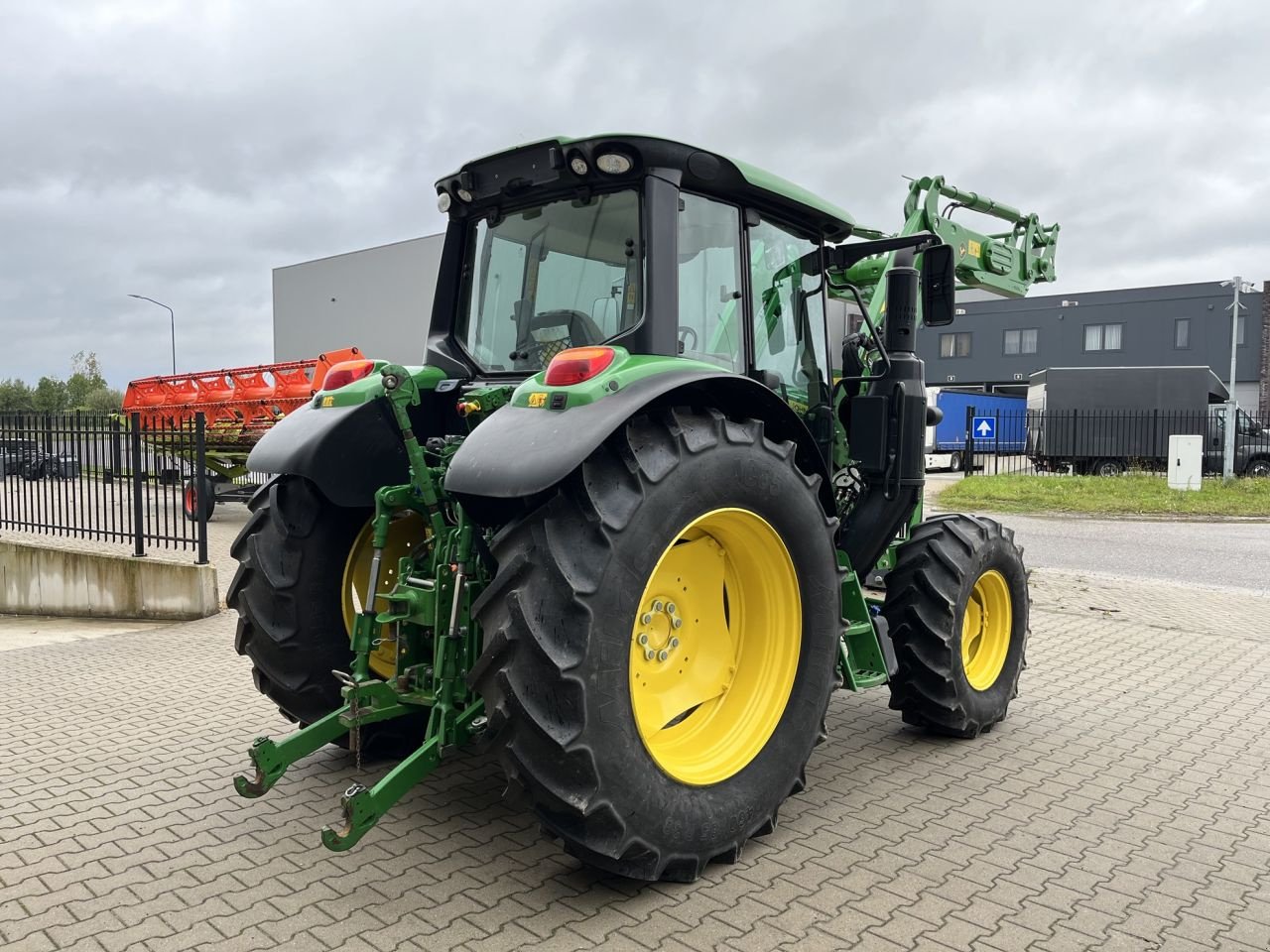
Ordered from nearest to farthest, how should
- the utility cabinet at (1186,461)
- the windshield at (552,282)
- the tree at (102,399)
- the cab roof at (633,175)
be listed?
the cab roof at (633,175) → the windshield at (552,282) → the utility cabinet at (1186,461) → the tree at (102,399)

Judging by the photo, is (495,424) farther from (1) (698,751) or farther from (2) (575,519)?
(1) (698,751)

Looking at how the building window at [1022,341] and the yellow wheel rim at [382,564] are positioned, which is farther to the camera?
the building window at [1022,341]

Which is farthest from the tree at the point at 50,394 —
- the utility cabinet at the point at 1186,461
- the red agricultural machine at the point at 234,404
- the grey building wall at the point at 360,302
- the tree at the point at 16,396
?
A: the utility cabinet at the point at 1186,461

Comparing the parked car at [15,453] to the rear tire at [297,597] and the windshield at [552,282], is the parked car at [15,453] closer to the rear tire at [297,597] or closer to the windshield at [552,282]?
the rear tire at [297,597]

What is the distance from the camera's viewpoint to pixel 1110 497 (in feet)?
61.9

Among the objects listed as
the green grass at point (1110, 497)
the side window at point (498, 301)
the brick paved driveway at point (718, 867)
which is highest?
the side window at point (498, 301)

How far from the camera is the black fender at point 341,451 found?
3729mm

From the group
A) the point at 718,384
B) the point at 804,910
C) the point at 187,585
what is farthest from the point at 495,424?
the point at 187,585

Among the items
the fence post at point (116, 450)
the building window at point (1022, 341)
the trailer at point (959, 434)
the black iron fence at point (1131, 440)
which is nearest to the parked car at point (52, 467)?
the fence post at point (116, 450)

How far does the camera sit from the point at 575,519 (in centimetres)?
292

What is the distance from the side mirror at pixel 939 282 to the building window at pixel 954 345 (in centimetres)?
4470

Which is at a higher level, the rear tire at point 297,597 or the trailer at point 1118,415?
the trailer at point 1118,415

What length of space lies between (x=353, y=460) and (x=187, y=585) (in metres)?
5.48

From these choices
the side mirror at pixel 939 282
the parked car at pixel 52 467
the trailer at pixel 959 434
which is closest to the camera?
the side mirror at pixel 939 282
